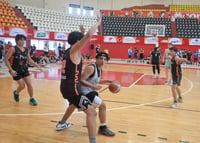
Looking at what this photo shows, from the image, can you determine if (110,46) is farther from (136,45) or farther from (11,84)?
(11,84)

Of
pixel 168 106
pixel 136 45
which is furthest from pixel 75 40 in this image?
pixel 136 45

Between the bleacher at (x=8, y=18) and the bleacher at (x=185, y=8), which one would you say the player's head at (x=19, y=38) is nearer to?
the bleacher at (x=8, y=18)

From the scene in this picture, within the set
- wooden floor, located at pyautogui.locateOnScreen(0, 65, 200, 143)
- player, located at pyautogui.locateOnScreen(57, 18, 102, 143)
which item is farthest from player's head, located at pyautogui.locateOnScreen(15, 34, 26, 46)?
player, located at pyautogui.locateOnScreen(57, 18, 102, 143)

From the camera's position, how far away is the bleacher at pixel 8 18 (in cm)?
1747

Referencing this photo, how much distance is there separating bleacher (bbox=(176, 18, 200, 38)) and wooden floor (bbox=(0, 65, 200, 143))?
1642 centimetres

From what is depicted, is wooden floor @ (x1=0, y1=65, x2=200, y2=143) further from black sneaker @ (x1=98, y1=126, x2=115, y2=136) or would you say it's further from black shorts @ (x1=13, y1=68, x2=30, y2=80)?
black shorts @ (x1=13, y1=68, x2=30, y2=80)

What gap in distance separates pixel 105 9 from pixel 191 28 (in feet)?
38.3

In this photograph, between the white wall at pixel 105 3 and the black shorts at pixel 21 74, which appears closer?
the black shorts at pixel 21 74

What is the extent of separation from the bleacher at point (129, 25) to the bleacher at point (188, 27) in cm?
100

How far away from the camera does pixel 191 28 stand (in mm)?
22781

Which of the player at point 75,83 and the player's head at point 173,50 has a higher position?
the player's head at point 173,50

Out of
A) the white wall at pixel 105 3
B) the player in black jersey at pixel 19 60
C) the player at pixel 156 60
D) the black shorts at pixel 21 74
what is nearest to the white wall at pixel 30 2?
the white wall at pixel 105 3

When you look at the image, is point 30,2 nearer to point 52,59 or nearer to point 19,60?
point 52,59

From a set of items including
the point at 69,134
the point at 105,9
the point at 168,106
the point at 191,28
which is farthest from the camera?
the point at 105,9
